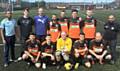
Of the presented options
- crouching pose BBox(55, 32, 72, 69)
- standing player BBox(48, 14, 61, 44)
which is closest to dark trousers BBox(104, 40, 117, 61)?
crouching pose BBox(55, 32, 72, 69)

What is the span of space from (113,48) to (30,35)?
2.78 m

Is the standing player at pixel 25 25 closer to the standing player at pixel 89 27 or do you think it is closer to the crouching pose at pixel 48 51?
the crouching pose at pixel 48 51

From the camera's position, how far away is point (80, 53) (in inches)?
440

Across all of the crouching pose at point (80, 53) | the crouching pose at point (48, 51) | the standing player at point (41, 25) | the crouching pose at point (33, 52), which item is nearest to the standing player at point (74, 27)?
the crouching pose at point (80, 53)

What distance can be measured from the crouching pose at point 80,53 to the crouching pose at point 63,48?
0.22 m

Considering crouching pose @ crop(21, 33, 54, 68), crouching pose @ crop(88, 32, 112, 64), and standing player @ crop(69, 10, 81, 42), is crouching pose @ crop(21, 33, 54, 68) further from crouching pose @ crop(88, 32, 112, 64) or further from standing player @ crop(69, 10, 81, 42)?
crouching pose @ crop(88, 32, 112, 64)

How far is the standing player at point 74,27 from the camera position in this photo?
11719 mm

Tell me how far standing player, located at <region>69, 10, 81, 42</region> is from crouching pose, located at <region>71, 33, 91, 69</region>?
19.3 inches

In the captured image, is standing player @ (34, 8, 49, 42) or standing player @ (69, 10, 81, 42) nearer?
standing player @ (34, 8, 49, 42)

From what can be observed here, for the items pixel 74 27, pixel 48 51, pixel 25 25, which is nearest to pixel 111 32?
pixel 74 27

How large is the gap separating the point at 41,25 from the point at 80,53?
4.96 ft

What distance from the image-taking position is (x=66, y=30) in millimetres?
11992

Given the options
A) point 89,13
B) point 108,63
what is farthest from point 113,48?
point 89,13

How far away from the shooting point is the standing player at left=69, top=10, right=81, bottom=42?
1172 cm
